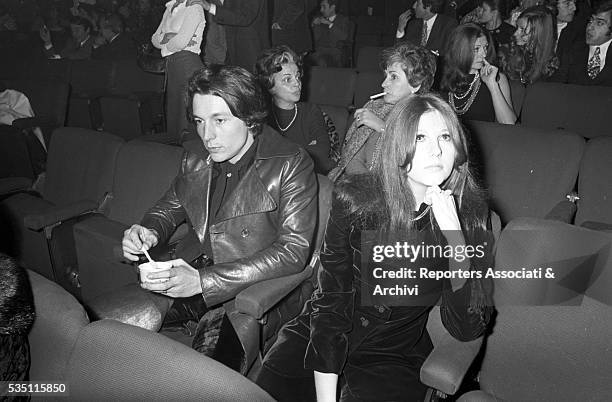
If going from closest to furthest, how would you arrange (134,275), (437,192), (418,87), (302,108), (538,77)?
(437,192) < (134,275) < (418,87) < (302,108) < (538,77)

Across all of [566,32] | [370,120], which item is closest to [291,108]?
[370,120]

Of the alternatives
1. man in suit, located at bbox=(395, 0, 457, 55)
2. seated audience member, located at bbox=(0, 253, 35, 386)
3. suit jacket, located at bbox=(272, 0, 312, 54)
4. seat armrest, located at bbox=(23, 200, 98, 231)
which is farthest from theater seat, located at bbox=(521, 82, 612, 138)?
seated audience member, located at bbox=(0, 253, 35, 386)

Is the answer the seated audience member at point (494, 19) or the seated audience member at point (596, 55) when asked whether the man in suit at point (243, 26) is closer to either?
the seated audience member at point (494, 19)

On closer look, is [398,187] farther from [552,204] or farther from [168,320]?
[552,204]

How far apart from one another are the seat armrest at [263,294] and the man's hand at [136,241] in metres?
0.41

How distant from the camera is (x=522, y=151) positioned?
2275mm

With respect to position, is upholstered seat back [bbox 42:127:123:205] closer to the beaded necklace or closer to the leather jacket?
the leather jacket

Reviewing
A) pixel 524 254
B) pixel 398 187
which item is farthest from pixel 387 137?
pixel 524 254

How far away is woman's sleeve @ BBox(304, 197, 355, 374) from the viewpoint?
129 centimetres

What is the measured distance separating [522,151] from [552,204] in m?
0.25

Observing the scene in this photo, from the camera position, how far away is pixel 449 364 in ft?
3.87

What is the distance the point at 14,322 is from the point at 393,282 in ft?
2.67

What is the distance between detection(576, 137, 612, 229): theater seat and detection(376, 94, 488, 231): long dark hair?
1.03 meters

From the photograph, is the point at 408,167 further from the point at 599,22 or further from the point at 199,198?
the point at 599,22
